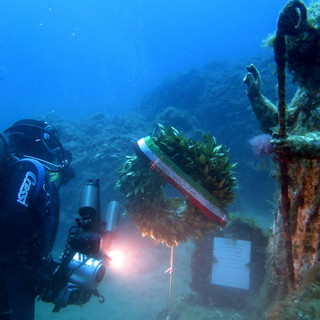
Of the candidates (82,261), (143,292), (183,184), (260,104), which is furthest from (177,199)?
(143,292)

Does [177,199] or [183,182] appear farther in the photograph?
[177,199]

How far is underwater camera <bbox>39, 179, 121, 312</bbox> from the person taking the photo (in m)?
3.97

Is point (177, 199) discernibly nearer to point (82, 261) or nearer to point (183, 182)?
point (183, 182)

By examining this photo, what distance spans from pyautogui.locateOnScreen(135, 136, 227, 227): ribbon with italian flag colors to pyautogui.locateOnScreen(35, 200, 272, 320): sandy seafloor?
418 centimetres

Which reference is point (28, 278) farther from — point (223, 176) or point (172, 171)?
point (223, 176)

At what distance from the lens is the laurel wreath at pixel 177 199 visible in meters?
3.32

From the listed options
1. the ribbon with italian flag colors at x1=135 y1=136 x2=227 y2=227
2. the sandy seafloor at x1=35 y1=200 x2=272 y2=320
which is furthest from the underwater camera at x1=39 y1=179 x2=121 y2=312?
the sandy seafloor at x1=35 y1=200 x2=272 y2=320

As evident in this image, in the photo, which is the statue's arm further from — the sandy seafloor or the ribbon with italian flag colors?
the sandy seafloor

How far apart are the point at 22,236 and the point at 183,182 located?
2489mm

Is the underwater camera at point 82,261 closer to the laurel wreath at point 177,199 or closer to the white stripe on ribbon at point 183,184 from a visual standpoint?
the laurel wreath at point 177,199

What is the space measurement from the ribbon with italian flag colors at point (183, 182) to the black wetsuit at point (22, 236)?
1844mm

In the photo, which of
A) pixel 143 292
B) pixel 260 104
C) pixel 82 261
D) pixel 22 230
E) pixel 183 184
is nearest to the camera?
pixel 183 184

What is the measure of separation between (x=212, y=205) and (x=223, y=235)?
4727mm

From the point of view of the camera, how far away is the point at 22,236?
3.68 metres
